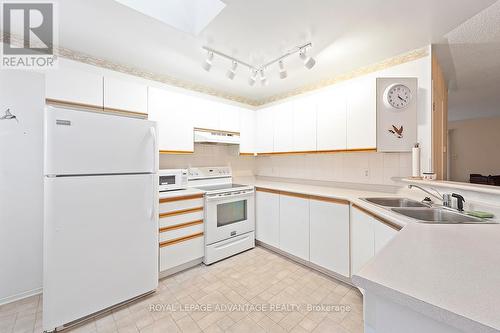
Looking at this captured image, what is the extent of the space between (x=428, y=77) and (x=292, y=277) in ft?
7.95

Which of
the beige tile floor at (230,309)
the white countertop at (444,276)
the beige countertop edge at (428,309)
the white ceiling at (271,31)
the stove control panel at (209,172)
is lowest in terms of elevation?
the beige tile floor at (230,309)

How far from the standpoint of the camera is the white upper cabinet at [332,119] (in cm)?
234

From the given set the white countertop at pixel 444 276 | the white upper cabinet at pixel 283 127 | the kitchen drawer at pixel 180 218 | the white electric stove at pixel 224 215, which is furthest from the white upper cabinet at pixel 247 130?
the white countertop at pixel 444 276

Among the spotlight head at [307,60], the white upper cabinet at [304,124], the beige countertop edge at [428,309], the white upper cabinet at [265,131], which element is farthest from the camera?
the white upper cabinet at [265,131]

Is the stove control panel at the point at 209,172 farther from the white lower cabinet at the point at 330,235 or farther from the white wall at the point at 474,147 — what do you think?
the white wall at the point at 474,147

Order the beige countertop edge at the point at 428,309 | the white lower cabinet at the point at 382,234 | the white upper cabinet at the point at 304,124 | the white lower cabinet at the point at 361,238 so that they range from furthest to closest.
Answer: the white upper cabinet at the point at 304,124 < the white lower cabinet at the point at 361,238 < the white lower cabinet at the point at 382,234 < the beige countertop edge at the point at 428,309

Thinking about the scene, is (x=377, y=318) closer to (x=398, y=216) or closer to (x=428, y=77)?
(x=398, y=216)

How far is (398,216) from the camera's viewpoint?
136cm

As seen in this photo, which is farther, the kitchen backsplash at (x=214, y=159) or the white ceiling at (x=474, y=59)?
the kitchen backsplash at (x=214, y=159)

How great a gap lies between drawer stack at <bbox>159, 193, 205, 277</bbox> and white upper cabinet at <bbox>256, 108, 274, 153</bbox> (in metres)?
1.40

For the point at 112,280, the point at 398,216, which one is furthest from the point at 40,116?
the point at 398,216

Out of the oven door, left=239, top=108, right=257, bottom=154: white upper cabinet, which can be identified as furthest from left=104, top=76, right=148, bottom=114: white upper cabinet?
left=239, top=108, right=257, bottom=154: white upper cabinet

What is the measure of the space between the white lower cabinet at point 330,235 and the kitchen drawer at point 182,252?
1.31m

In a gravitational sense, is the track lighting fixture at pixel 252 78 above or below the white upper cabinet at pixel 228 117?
above
